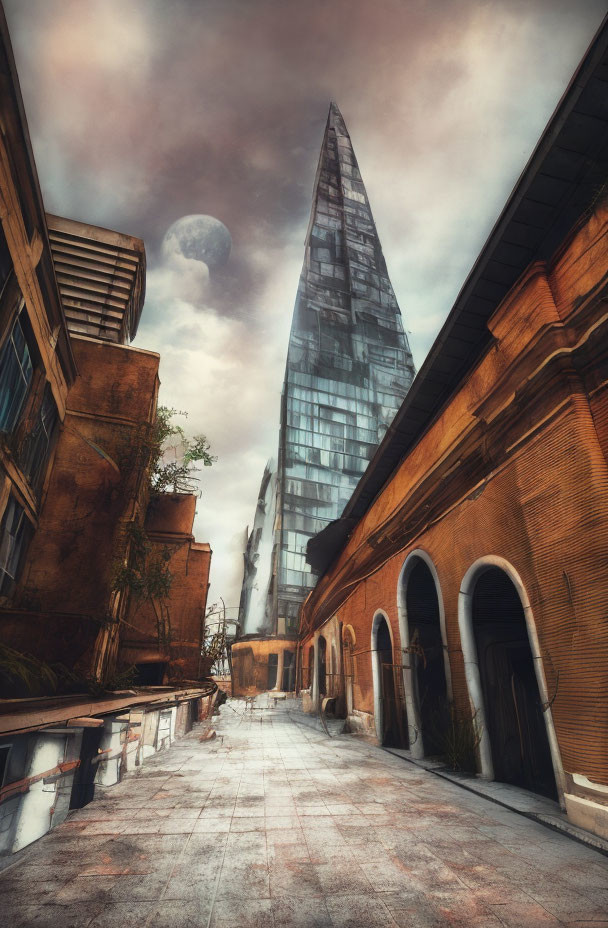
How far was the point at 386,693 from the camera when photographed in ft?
33.4

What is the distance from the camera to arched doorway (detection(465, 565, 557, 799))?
6129 mm

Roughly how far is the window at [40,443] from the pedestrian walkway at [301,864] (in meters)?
5.10

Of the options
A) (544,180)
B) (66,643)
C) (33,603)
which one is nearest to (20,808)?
(66,643)

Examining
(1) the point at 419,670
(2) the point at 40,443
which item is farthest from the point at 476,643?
(2) the point at 40,443

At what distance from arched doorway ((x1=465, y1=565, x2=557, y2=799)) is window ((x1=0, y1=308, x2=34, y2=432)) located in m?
7.20

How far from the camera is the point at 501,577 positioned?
6.38 meters

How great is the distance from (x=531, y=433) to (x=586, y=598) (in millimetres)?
2006

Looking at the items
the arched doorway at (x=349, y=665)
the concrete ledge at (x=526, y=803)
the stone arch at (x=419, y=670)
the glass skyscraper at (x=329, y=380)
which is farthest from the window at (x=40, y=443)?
the glass skyscraper at (x=329, y=380)

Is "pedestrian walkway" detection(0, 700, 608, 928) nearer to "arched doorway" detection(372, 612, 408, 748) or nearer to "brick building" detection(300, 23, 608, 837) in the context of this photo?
"brick building" detection(300, 23, 608, 837)

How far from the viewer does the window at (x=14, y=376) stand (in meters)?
5.61

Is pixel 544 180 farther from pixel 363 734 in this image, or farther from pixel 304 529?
pixel 304 529

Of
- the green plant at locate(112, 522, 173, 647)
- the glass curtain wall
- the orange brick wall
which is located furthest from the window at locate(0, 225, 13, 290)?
the glass curtain wall

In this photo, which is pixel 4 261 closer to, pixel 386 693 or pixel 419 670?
pixel 419 670

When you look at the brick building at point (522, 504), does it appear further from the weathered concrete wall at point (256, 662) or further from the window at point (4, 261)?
the weathered concrete wall at point (256, 662)
